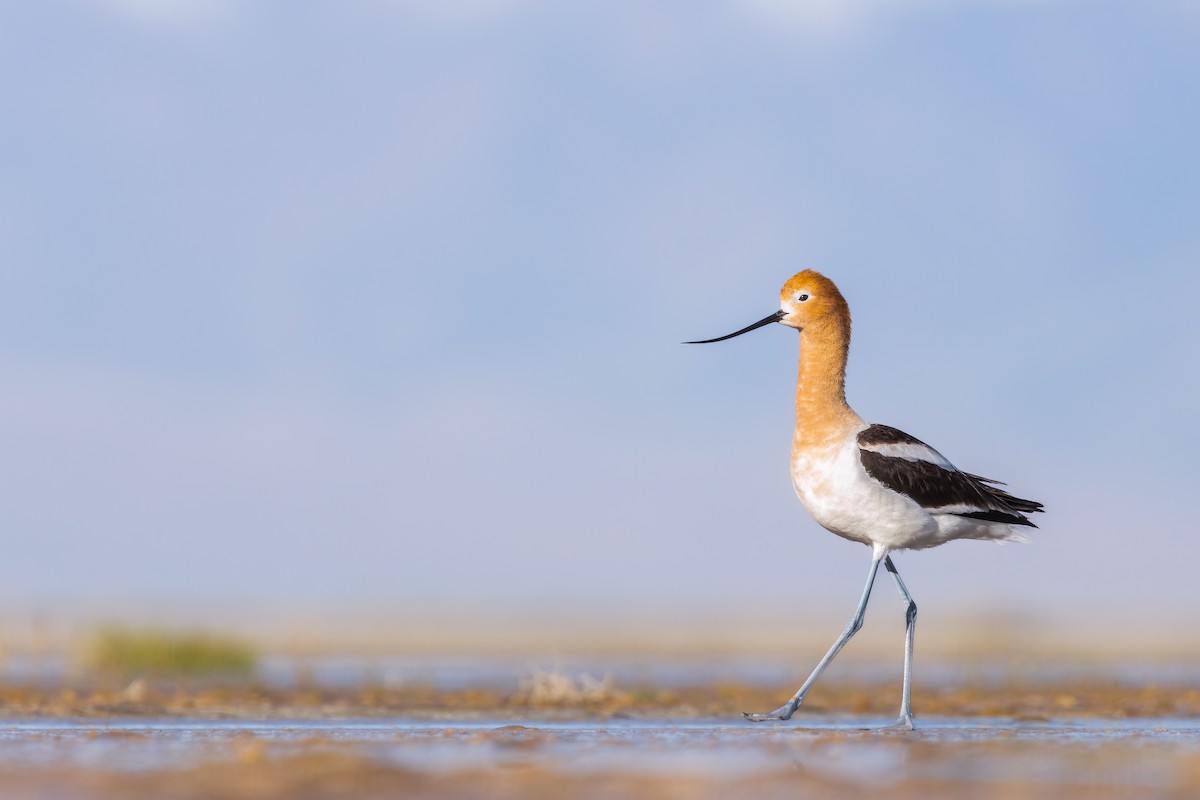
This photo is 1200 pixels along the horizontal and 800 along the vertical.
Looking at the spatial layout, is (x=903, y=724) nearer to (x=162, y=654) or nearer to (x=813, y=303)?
(x=813, y=303)

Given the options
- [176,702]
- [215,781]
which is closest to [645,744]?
[215,781]

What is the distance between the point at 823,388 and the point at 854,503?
3.85 ft

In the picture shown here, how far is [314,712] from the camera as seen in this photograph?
13.9 meters

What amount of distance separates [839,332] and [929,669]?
47.7ft

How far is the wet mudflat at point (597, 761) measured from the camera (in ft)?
23.0

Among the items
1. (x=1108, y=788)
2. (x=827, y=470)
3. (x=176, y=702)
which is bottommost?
(x=1108, y=788)

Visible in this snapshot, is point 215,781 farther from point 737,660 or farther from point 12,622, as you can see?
point 737,660

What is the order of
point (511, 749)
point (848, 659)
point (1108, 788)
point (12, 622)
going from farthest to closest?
point (848, 659) < point (12, 622) < point (511, 749) < point (1108, 788)

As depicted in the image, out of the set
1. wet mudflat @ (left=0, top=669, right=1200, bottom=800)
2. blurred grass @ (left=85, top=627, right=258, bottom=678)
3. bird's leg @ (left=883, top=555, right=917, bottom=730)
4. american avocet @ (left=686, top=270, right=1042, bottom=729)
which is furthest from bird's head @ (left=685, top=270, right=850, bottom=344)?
blurred grass @ (left=85, top=627, right=258, bottom=678)

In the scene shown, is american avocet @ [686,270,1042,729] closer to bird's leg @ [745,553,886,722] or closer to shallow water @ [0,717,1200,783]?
bird's leg @ [745,553,886,722]

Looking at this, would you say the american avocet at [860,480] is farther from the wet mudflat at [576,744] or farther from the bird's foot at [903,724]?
the wet mudflat at [576,744]

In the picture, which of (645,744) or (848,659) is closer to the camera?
(645,744)

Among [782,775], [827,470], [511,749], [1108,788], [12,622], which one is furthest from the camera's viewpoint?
[12,622]

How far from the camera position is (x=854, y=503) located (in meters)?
11.6
